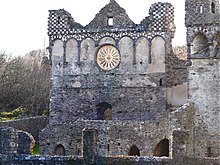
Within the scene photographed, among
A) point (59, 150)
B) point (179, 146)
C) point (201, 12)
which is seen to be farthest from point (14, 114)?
point (179, 146)

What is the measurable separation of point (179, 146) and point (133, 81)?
14.4m

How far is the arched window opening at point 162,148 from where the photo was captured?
26998mm

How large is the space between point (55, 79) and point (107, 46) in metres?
4.09

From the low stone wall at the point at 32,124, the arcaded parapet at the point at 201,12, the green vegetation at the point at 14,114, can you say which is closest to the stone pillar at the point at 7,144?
the arcaded parapet at the point at 201,12

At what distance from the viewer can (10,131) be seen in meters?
19.0

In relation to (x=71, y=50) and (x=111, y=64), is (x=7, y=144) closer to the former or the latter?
(x=111, y=64)

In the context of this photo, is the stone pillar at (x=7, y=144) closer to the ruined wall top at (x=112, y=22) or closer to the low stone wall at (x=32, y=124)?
the low stone wall at (x=32, y=124)

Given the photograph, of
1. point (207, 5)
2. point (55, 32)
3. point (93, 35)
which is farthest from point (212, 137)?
point (55, 32)

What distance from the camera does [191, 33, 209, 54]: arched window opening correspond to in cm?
2708

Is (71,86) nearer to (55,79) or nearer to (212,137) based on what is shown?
(55,79)

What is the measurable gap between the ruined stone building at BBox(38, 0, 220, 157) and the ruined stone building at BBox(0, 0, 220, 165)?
5 cm

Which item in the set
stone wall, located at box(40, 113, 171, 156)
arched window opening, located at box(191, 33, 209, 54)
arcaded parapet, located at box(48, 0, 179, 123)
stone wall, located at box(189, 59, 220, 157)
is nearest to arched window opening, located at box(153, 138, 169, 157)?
stone wall, located at box(40, 113, 171, 156)

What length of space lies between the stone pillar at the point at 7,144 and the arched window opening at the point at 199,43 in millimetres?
11822

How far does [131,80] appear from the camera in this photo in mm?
32000
